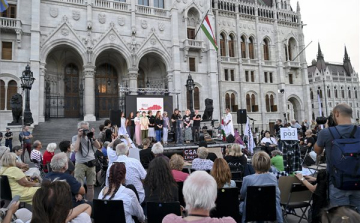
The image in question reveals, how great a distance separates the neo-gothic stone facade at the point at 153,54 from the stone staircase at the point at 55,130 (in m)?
1.34

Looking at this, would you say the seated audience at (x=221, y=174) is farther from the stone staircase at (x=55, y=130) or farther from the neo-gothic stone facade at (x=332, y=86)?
the neo-gothic stone facade at (x=332, y=86)

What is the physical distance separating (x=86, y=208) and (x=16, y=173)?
2430 millimetres

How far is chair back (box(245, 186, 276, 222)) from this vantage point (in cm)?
394

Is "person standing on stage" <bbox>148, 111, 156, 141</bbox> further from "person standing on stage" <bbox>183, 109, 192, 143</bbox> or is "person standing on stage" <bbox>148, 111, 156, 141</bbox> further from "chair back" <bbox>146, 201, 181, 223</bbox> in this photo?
"chair back" <bbox>146, 201, 181, 223</bbox>

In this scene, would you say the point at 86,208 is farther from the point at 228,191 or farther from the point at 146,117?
the point at 146,117

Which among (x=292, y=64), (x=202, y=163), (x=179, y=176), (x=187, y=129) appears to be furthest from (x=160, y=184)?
(x=292, y=64)

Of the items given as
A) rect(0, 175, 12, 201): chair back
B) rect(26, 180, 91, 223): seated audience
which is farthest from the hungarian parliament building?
rect(26, 180, 91, 223): seated audience

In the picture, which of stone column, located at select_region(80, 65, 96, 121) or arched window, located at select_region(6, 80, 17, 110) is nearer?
arched window, located at select_region(6, 80, 17, 110)

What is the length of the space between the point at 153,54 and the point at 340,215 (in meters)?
26.1

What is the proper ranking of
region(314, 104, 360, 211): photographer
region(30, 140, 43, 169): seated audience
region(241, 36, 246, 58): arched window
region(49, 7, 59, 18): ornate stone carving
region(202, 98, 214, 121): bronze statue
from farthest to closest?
1. region(241, 36, 246, 58): arched window
2. region(49, 7, 59, 18): ornate stone carving
3. region(202, 98, 214, 121): bronze statue
4. region(30, 140, 43, 169): seated audience
5. region(314, 104, 360, 211): photographer

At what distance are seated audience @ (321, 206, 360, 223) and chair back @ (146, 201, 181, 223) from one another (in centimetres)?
Answer: 188

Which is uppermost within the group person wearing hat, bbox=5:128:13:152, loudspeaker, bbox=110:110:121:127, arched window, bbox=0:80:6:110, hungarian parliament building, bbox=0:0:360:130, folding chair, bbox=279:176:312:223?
hungarian parliament building, bbox=0:0:360:130

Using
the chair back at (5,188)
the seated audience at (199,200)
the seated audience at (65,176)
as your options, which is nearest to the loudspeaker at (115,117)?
the chair back at (5,188)

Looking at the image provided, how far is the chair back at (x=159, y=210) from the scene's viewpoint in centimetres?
336
